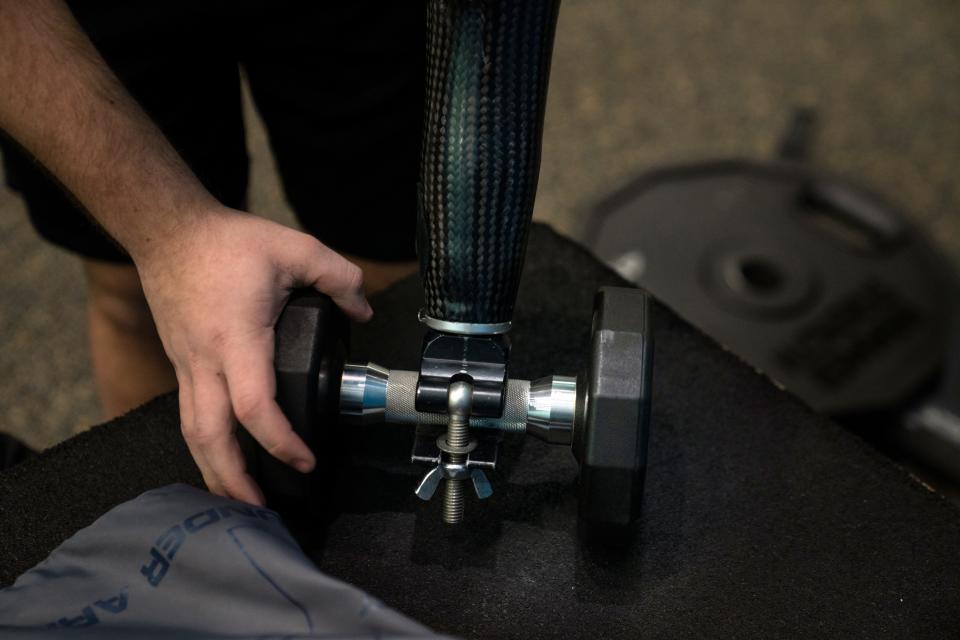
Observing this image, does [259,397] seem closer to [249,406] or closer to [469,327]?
[249,406]

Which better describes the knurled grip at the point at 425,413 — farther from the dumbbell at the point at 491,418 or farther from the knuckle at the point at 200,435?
the knuckle at the point at 200,435

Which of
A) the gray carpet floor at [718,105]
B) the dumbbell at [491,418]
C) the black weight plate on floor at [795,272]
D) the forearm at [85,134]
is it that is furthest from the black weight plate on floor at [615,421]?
the gray carpet floor at [718,105]

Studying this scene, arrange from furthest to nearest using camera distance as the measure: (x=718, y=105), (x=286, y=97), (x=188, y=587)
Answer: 1. (x=718, y=105)
2. (x=286, y=97)
3. (x=188, y=587)

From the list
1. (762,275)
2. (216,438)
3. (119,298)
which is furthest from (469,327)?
(762,275)

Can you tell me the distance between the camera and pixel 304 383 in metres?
0.54

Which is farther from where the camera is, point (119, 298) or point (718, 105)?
point (718, 105)

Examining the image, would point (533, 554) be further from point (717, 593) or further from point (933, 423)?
point (933, 423)

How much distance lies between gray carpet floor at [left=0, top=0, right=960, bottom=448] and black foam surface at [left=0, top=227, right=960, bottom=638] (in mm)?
736

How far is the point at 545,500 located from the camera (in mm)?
648

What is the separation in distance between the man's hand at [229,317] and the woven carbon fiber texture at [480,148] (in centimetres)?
7

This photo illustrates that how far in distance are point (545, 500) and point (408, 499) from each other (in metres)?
0.10

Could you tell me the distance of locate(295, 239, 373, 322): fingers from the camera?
565 mm

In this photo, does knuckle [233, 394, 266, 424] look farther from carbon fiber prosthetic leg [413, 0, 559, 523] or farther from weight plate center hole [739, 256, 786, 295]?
weight plate center hole [739, 256, 786, 295]

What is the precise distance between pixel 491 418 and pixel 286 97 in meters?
0.39
